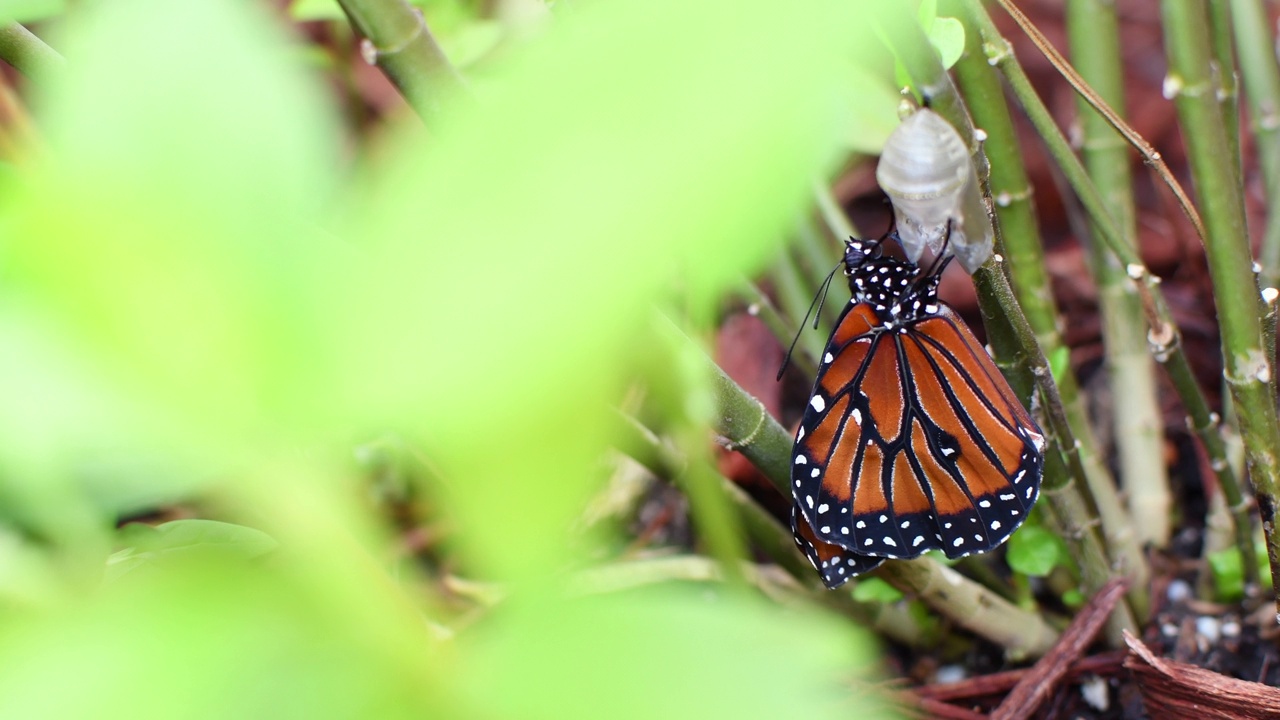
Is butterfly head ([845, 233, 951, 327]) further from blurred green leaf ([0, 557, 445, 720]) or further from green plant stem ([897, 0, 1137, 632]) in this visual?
blurred green leaf ([0, 557, 445, 720])

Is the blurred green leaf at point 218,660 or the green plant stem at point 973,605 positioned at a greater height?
the blurred green leaf at point 218,660

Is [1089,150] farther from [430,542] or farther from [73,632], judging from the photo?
[73,632]

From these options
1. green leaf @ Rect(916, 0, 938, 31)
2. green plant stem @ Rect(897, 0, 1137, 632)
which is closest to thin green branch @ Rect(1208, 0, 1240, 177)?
green plant stem @ Rect(897, 0, 1137, 632)

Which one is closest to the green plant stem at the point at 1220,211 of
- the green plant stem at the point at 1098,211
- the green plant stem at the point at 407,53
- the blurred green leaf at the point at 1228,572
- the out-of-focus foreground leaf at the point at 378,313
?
the green plant stem at the point at 1098,211

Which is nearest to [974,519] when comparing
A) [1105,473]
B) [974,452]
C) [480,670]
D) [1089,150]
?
[974,452]

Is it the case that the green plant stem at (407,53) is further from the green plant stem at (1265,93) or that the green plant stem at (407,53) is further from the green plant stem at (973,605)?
the green plant stem at (1265,93)
